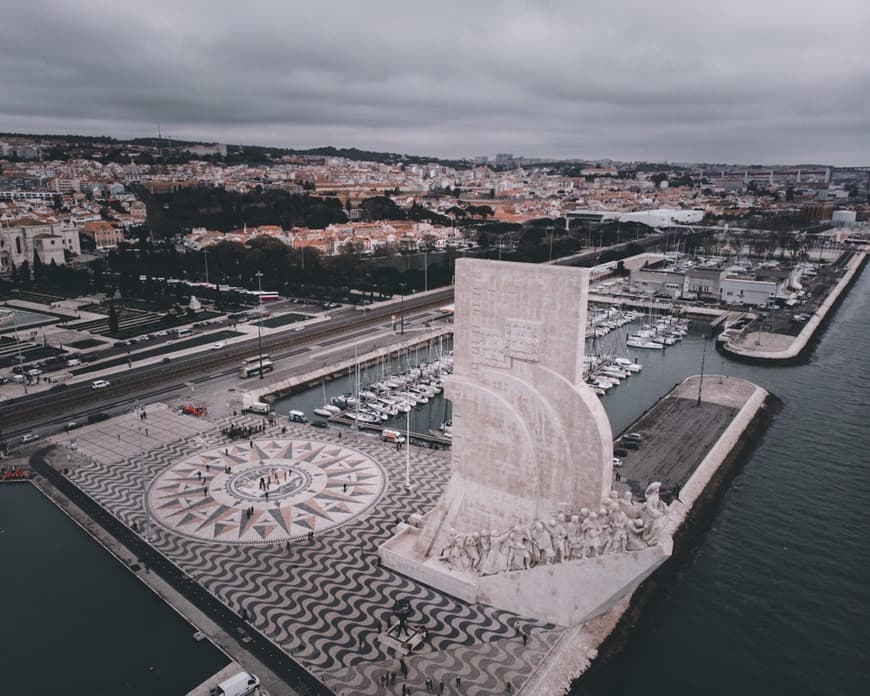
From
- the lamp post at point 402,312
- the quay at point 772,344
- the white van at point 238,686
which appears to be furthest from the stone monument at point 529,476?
the quay at point 772,344

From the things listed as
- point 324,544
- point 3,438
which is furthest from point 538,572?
point 3,438

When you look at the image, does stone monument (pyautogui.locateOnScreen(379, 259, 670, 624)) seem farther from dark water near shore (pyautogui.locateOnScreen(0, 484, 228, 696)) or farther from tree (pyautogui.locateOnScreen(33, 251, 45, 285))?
tree (pyautogui.locateOnScreen(33, 251, 45, 285))

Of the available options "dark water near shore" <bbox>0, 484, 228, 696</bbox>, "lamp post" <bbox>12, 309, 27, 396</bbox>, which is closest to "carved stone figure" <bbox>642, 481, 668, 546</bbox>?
"dark water near shore" <bbox>0, 484, 228, 696</bbox>

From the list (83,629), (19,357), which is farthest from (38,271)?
(83,629)

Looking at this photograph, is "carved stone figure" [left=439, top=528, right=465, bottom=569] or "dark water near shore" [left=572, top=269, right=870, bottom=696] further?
"carved stone figure" [left=439, top=528, right=465, bottom=569]

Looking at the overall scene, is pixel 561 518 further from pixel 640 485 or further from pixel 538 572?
pixel 640 485

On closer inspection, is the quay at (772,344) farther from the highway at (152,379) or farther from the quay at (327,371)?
the highway at (152,379)
